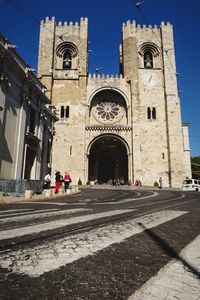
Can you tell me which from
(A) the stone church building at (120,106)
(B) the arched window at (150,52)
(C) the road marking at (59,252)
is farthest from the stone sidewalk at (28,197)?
(B) the arched window at (150,52)

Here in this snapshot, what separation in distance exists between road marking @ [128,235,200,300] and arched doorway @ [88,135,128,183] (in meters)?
29.1

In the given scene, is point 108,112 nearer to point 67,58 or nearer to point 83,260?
point 67,58

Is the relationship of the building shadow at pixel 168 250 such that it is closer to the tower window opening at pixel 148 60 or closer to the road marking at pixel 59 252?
the road marking at pixel 59 252

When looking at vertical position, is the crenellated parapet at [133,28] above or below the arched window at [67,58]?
above

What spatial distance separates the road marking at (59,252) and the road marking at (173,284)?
2.13ft

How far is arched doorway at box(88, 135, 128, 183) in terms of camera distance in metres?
32.1

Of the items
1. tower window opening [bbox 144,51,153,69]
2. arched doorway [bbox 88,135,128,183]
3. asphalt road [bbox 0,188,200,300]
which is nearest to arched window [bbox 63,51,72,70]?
tower window opening [bbox 144,51,153,69]

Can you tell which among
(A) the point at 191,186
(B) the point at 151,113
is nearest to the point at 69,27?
(B) the point at 151,113

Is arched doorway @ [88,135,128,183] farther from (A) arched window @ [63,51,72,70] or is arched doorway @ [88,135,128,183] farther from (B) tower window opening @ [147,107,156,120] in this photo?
(A) arched window @ [63,51,72,70]

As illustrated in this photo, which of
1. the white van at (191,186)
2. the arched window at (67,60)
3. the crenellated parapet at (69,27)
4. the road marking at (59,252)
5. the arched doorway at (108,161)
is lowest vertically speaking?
the road marking at (59,252)

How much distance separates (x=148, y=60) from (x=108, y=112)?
9.37 m

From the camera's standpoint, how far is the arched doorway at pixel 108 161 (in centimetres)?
3209

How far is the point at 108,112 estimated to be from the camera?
31.1 metres

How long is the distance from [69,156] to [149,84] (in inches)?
565
